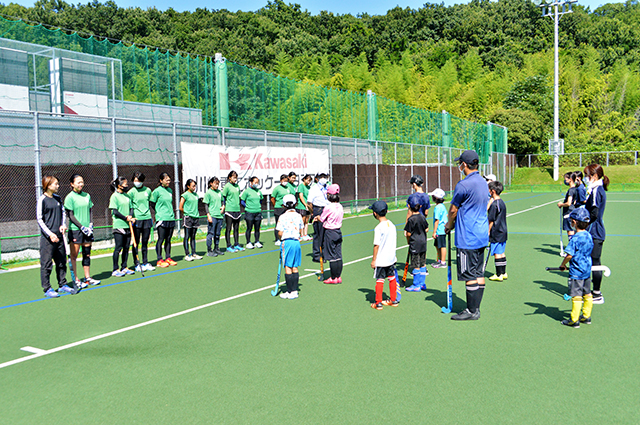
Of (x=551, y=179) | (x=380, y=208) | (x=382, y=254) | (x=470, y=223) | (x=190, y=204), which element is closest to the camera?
(x=470, y=223)

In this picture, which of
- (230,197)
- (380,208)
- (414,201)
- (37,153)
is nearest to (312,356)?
(380,208)

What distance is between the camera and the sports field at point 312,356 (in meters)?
4.25

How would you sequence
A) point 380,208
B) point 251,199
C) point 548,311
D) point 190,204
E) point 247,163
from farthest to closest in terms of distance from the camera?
point 247,163
point 251,199
point 190,204
point 380,208
point 548,311

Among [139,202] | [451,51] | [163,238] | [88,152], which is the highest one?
[451,51]

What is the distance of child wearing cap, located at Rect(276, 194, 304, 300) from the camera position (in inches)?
312

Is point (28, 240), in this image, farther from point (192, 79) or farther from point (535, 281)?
point (535, 281)

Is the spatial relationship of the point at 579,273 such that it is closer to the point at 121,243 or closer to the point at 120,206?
the point at 120,206

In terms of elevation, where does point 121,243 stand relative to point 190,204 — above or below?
below

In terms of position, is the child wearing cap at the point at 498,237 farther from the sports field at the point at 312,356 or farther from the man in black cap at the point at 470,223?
the man in black cap at the point at 470,223

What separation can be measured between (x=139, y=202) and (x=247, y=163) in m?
7.61

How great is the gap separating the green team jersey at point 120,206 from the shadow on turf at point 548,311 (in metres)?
7.37

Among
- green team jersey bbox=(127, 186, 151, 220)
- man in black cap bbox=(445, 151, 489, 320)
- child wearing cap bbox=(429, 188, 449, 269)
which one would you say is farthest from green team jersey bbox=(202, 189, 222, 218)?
man in black cap bbox=(445, 151, 489, 320)

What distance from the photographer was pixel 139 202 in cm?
1037

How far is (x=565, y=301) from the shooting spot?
764 centimetres
